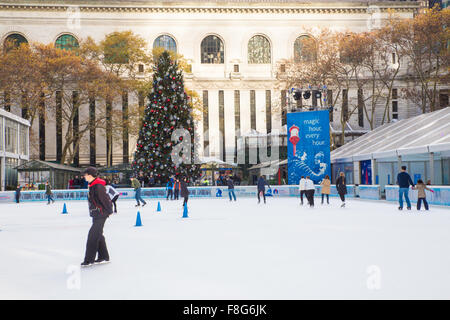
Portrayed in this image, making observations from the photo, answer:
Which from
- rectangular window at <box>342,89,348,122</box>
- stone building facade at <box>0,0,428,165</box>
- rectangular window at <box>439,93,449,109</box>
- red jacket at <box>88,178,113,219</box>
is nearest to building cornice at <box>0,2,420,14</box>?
stone building facade at <box>0,0,428,165</box>

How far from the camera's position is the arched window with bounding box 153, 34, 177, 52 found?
176ft

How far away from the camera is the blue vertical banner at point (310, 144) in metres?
27.6

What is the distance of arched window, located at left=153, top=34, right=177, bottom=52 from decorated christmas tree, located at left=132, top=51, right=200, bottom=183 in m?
21.8

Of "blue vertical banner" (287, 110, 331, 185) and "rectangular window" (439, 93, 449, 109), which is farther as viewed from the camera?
"rectangular window" (439, 93, 449, 109)

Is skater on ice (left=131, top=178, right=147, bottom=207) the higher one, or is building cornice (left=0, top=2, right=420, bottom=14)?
building cornice (left=0, top=2, right=420, bottom=14)

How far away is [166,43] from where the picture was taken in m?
53.9

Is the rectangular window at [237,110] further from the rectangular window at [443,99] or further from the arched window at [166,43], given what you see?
the rectangular window at [443,99]

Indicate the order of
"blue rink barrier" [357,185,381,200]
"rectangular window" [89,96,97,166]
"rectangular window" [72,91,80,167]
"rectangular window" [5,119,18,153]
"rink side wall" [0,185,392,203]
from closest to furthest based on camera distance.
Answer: "blue rink barrier" [357,185,381,200] < "rink side wall" [0,185,392,203] < "rectangular window" [5,119,18,153] < "rectangular window" [72,91,80,167] < "rectangular window" [89,96,97,166]

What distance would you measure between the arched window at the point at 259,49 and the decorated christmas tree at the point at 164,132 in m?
23.8

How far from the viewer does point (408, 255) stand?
25.3 ft

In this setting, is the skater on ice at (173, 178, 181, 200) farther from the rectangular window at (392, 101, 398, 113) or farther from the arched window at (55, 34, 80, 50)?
the rectangular window at (392, 101, 398, 113)
